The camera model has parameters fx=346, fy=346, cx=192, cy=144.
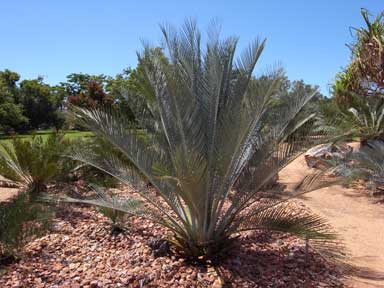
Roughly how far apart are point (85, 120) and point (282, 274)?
266 cm

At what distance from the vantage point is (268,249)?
4301mm

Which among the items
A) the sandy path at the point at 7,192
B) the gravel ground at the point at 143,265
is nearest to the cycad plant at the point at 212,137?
the gravel ground at the point at 143,265

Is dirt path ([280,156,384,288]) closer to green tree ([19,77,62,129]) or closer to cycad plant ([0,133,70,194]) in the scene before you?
cycad plant ([0,133,70,194])

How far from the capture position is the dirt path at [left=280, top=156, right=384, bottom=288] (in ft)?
12.7

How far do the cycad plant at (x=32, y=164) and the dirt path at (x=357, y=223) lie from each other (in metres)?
4.22

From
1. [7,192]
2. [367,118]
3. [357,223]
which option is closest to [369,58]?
[367,118]

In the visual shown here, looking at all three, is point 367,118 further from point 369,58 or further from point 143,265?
point 143,265

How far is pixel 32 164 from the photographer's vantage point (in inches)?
243

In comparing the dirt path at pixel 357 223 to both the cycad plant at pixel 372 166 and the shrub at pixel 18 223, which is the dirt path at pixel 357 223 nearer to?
the cycad plant at pixel 372 166

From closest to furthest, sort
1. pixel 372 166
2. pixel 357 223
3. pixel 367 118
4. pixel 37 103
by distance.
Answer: pixel 357 223 → pixel 372 166 → pixel 367 118 → pixel 37 103

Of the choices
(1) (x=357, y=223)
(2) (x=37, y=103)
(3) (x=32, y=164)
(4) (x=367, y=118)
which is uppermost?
(2) (x=37, y=103)

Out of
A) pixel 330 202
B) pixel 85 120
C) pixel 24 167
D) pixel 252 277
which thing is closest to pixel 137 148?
pixel 85 120

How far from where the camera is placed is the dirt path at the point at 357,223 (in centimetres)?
387

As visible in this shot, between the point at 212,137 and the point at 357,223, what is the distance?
12.2 ft
